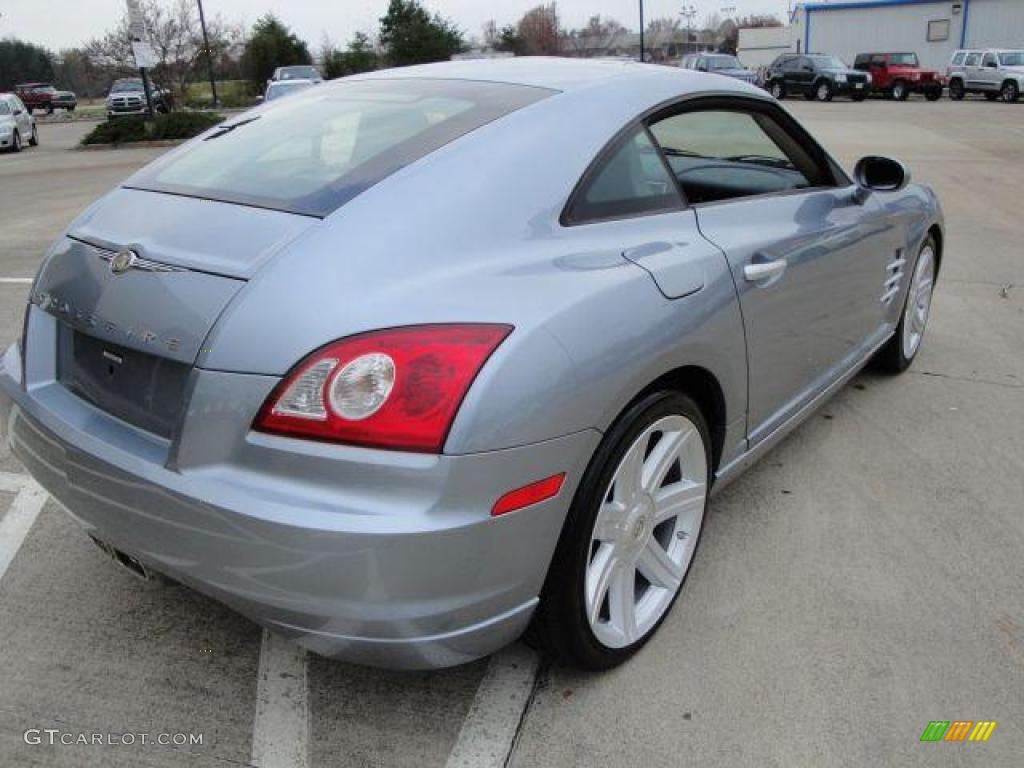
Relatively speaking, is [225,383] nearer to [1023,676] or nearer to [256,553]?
[256,553]

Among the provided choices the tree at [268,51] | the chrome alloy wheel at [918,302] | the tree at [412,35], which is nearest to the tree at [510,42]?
the tree at [412,35]

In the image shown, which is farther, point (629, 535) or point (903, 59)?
point (903, 59)

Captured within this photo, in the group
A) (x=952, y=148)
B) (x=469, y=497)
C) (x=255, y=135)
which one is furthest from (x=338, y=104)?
(x=952, y=148)

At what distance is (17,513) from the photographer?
332cm

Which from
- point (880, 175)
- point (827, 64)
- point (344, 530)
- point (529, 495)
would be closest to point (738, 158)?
point (880, 175)

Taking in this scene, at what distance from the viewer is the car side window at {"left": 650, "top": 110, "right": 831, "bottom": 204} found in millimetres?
3254

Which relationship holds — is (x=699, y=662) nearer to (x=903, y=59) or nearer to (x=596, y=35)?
(x=903, y=59)

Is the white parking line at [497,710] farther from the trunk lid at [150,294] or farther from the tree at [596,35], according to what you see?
the tree at [596,35]

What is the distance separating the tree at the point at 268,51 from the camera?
174ft

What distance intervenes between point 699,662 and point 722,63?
1252 inches

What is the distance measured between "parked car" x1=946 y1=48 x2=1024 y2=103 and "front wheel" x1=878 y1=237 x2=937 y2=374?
102 ft

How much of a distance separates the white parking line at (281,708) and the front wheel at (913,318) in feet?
10.8

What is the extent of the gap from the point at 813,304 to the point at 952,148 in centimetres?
1453

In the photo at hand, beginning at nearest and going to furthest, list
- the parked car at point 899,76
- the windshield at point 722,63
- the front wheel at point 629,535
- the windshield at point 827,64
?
the front wheel at point 629,535 < the windshield at point 722,63 < the windshield at point 827,64 < the parked car at point 899,76
